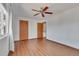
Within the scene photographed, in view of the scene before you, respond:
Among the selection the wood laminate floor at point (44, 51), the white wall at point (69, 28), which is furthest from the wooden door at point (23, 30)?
the wood laminate floor at point (44, 51)

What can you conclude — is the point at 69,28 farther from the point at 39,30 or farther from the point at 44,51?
the point at 39,30

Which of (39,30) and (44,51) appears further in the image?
(39,30)

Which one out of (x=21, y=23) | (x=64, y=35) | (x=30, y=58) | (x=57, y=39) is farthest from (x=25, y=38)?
(x=30, y=58)

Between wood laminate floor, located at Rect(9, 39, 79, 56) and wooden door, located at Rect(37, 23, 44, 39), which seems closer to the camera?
wood laminate floor, located at Rect(9, 39, 79, 56)

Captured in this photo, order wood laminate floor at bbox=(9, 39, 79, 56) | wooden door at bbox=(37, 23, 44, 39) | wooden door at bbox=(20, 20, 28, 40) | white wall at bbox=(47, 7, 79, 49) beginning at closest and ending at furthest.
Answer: wood laminate floor at bbox=(9, 39, 79, 56) < white wall at bbox=(47, 7, 79, 49) < wooden door at bbox=(20, 20, 28, 40) < wooden door at bbox=(37, 23, 44, 39)

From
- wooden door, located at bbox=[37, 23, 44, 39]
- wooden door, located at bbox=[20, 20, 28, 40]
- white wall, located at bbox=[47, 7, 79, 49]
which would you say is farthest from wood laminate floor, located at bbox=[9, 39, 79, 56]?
wooden door, located at bbox=[37, 23, 44, 39]

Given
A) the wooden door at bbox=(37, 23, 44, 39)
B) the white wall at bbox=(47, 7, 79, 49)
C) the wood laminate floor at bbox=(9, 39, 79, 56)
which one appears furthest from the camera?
the wooden door at bbox=(37, 23, 44, 39)

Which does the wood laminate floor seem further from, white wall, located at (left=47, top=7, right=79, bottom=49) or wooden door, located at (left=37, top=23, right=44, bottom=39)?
wooden door, located at (left=37, top=23, right=44, bottom=39)

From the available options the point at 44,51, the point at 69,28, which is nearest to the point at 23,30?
the point at 69,28

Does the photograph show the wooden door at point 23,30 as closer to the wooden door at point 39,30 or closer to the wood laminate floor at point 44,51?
the wooden door at point 39,30

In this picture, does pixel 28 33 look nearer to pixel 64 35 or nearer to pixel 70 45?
pixel 64 35

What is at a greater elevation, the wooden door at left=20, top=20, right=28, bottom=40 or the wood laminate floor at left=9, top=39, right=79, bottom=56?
the wooden door at left=20, top=20, right=28, bottom=40

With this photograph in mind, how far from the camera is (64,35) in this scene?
6949mm

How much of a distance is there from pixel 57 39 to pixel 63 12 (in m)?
2.01
